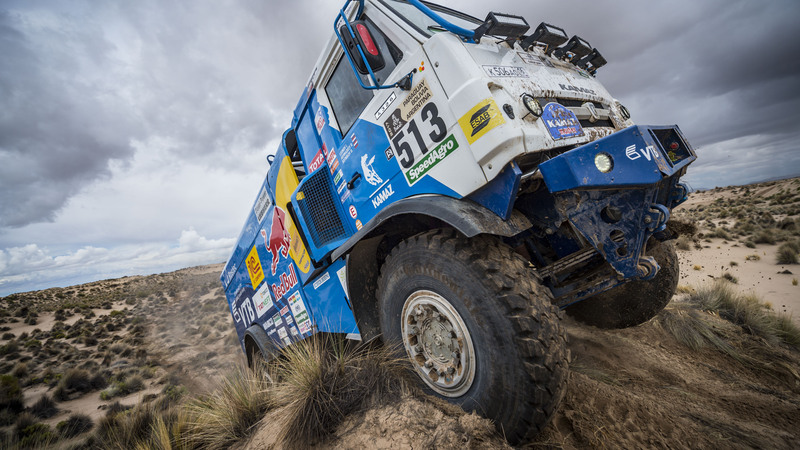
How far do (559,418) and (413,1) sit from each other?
314cm

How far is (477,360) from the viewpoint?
5.65ft

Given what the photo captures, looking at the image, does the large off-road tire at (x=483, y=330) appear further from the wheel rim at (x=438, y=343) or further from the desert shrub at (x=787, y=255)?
the desert shrub at (x=787, y=255)

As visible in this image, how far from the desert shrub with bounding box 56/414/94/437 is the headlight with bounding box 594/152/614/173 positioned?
9.12 meters

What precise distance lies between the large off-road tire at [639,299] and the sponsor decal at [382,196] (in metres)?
2.60

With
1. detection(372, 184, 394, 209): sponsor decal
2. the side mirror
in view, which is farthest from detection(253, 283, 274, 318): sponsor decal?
the side mirror

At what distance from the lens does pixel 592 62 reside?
3104 millimetres

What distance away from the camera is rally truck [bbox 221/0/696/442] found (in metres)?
1.64

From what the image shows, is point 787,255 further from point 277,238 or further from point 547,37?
point 277,238

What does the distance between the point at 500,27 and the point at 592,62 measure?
1.63 meters

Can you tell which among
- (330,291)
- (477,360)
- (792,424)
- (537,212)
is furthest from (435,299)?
(792,424)

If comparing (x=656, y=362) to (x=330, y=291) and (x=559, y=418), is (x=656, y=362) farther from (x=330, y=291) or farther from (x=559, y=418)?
(x=330, y=291)

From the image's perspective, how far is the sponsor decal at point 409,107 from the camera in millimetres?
2064

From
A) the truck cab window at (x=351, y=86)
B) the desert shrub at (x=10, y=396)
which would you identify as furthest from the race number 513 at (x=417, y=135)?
the desert shrub at (x=10, y=396)

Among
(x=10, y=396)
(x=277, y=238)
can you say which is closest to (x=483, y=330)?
(x=277, y=238)
